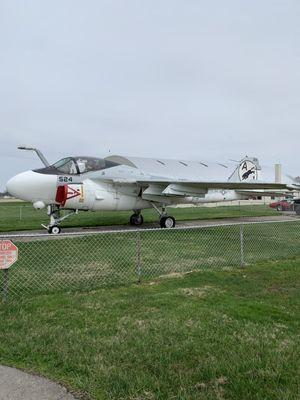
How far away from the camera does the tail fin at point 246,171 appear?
27464mm

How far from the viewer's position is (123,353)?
14.3 feet

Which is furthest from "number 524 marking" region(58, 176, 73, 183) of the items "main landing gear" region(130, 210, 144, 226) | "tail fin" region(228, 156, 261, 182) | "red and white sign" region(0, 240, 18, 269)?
"tail fin" region(228, 156, 261, 182)

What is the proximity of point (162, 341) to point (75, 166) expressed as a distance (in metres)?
12.8

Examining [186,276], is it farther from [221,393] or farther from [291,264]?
[221,393]

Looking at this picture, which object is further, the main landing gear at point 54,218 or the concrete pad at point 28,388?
the main landing gear at point 54,218

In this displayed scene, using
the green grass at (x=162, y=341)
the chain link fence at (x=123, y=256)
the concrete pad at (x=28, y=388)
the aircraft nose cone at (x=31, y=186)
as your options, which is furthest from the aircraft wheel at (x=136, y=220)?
the concrete pad at (x=28, y=388)

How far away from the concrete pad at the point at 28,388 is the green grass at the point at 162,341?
12 centimetres

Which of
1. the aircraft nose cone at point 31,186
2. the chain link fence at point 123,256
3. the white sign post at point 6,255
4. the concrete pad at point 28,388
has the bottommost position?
the concrete pad at point 28,388

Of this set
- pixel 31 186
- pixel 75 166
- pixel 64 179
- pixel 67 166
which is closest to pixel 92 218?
pixel 75 166

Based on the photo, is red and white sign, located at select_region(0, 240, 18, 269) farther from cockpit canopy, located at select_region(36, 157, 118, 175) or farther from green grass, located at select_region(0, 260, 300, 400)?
cockpit canopy, located at select_region(36, 157, 118, 175)

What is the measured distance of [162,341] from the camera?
470cm

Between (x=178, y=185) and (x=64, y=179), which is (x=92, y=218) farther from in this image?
(x=64, y=179)

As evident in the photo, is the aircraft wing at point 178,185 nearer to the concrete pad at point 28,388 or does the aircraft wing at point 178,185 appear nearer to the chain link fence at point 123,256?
the chain link fence at point 123,256

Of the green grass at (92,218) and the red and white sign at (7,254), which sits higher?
the red and white sign at (7,254)
